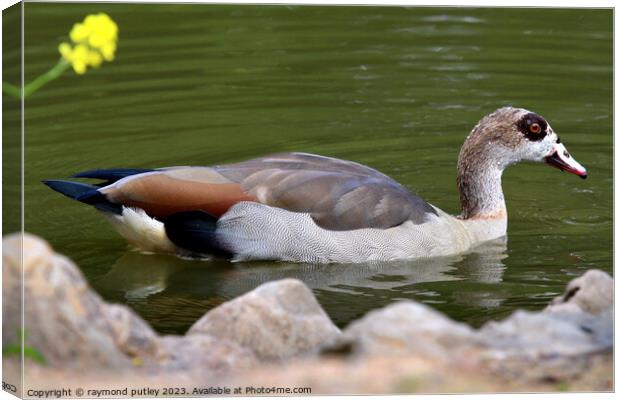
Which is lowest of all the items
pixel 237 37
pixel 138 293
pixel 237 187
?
pixel 138 293

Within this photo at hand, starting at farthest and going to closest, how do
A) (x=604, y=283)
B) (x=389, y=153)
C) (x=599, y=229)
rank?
(x=389, y=153)
(x=599, y=229)
(x=604, y=283)

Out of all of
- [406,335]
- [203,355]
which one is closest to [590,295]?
[406,335]

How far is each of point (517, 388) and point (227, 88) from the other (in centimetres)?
653

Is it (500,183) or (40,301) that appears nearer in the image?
(40,301)

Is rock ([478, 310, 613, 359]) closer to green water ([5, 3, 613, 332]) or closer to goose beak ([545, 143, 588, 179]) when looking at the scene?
green water ([5, 3, 613, 332])

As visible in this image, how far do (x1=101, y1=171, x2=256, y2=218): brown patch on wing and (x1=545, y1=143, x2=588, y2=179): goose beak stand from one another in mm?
2323

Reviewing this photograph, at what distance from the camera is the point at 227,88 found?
1309 centimetres

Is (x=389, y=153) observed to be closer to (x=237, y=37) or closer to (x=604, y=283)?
(x=237, y=37)

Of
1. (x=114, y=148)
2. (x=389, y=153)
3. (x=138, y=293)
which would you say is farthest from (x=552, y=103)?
(x=138, y=293)

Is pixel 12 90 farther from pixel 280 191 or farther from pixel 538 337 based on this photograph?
pixel 280 191

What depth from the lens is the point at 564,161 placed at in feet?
35.9

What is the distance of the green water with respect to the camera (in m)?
9.73

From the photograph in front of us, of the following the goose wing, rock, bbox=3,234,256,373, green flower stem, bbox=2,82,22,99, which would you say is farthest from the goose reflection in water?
green flower stem, bbox=2,82,22,99

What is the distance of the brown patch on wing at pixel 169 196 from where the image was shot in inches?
394
